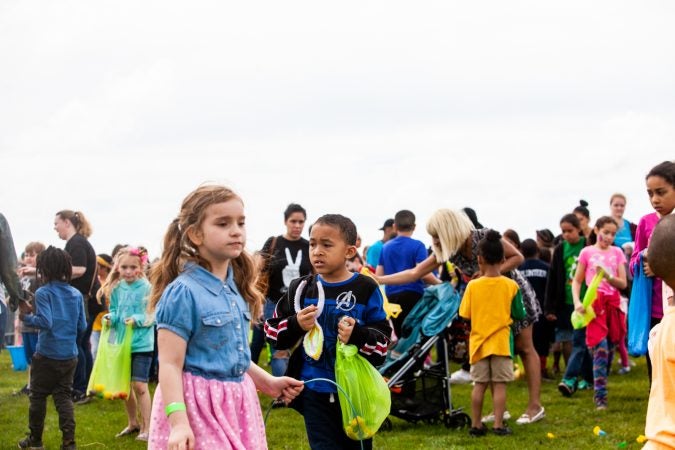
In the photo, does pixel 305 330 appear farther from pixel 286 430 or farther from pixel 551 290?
pixel 551 290

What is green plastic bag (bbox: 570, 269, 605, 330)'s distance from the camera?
364 inches

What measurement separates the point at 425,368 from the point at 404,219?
8.42 ft

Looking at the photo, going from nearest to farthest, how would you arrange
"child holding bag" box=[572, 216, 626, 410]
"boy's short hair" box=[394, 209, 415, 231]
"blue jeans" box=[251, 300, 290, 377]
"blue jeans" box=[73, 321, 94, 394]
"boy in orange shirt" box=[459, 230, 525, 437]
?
1. "boy in orange shirt" box=[459, 230, 525, 437]
2. "child holding bag" box=[572, 216, 626, 410]
3. "blue jeans" box=[251, 300, 290, 377]
4. "boy's short hair" box=[394, 209, 415, 231]
5. "blue jeans" box=[73, 321, 94, 394]

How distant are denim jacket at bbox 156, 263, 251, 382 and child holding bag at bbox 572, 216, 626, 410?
6.06m

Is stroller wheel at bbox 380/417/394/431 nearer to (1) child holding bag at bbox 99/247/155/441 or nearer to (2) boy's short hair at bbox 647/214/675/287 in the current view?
(1) child holding bag at bbox 99/247/155/441

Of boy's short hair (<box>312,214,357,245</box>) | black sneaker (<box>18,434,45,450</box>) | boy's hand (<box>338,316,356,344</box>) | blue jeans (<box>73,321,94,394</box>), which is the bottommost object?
black sneaker (<box>18,434,45,450</box>)

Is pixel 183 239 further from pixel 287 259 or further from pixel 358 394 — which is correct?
pixel 287 259

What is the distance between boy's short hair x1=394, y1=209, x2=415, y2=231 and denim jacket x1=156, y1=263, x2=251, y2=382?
718 centimetres

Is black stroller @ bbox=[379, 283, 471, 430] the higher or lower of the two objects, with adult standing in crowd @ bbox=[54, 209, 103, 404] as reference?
lower

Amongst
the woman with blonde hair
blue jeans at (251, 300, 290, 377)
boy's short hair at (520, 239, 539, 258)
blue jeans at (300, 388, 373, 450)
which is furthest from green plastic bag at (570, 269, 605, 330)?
blue jeans at (300, 388, 373, 450)

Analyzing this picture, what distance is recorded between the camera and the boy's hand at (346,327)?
503 cm

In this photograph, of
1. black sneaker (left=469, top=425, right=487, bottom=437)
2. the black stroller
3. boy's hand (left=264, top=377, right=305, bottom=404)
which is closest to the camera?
boy's hand (left=264, top=377, right=305, bottom=404)

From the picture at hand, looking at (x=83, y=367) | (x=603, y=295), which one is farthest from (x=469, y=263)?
(x=83, y=367)

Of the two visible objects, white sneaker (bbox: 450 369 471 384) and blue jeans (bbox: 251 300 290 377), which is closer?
blue jeans (bbox: 251 300 290 377)
